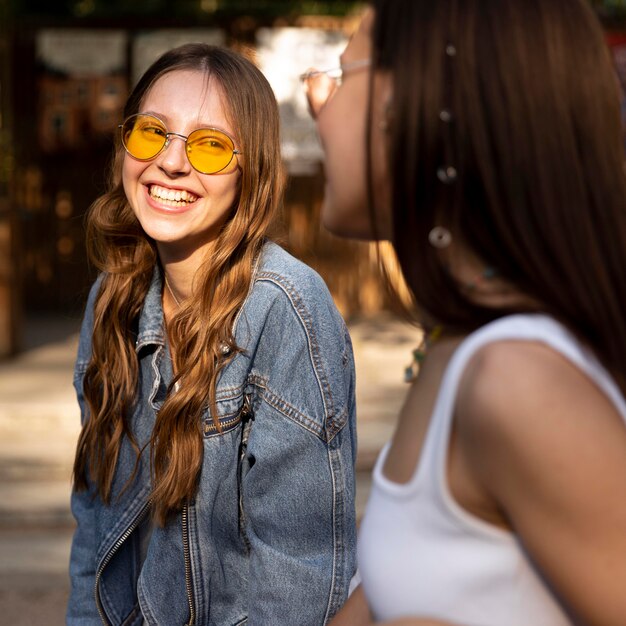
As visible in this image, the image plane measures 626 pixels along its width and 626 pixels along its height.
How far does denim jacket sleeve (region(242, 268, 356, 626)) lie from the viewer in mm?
2035

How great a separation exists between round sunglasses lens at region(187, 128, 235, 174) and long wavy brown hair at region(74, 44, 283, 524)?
0.05 metres

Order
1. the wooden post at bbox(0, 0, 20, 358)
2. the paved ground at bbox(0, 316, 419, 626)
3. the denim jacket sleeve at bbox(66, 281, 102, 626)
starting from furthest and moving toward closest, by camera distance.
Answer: the wooden post at bbox(0, 0, 20, 358) → the paved ground at bbox(0, 316, 419, 626) → the denim jacket sleeve at bbox(66, 281, 102, 626)

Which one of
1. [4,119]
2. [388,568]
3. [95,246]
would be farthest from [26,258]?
[388,568]

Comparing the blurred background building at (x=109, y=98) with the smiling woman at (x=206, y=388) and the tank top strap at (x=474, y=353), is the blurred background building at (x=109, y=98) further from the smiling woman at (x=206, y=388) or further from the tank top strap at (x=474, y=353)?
the tank top strap at (x=474, y=353)

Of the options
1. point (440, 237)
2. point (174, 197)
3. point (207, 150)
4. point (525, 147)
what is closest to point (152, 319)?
point (174, 197)

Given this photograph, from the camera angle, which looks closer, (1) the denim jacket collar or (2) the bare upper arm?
(2) the bare upper arm

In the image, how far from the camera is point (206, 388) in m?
2.11

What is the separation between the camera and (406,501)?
115 cm

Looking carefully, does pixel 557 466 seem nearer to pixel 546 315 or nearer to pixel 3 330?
pixel 546 315

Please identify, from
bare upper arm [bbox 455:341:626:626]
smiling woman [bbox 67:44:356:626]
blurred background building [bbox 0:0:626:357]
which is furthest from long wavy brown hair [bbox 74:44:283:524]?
blurred background building [bbox 0:0:626:357]

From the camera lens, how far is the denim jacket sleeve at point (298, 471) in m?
2.04

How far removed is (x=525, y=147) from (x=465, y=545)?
408 mm

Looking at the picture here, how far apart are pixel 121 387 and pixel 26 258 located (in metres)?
8.53

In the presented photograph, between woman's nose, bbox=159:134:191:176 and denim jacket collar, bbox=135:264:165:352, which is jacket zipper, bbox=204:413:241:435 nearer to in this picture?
denim jacket collar, bbox=135:264:165:352
